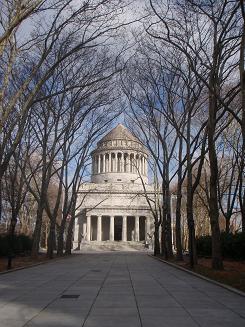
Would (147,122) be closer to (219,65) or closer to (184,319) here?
(219,65)

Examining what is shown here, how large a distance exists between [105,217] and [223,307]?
263 feet

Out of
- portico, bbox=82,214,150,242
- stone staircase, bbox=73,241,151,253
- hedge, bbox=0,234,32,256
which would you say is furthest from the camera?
portico, bbox=82,214,150,242

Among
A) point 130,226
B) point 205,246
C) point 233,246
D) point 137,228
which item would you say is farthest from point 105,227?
point 233,246

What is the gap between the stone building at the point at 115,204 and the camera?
277ft

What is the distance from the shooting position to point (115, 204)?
86.9 meters

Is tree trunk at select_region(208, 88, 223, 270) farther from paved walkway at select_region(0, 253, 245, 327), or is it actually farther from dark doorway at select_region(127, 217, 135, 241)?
dark doorway at select_region(127, 217, 135, 241)

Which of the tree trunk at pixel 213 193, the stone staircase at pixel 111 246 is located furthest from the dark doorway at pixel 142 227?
the tree trunk at pixel 213 193

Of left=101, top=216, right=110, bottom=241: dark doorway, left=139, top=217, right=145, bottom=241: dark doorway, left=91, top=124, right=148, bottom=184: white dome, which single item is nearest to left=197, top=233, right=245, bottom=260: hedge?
left=91, top=124, right=148, bottom=184: white dome

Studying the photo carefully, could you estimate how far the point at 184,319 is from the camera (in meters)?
7.97

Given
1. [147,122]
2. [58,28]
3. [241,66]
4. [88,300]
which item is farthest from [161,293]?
[147,122]

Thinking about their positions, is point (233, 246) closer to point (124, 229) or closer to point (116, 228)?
point (124, 229)

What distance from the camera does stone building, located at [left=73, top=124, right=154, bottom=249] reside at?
8444 centimetres

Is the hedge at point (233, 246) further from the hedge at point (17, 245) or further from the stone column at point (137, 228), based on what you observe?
the stone column at point (137, 228)

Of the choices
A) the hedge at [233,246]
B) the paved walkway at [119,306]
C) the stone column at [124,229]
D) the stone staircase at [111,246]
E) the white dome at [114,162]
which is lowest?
the paved walkway at [119,306]
